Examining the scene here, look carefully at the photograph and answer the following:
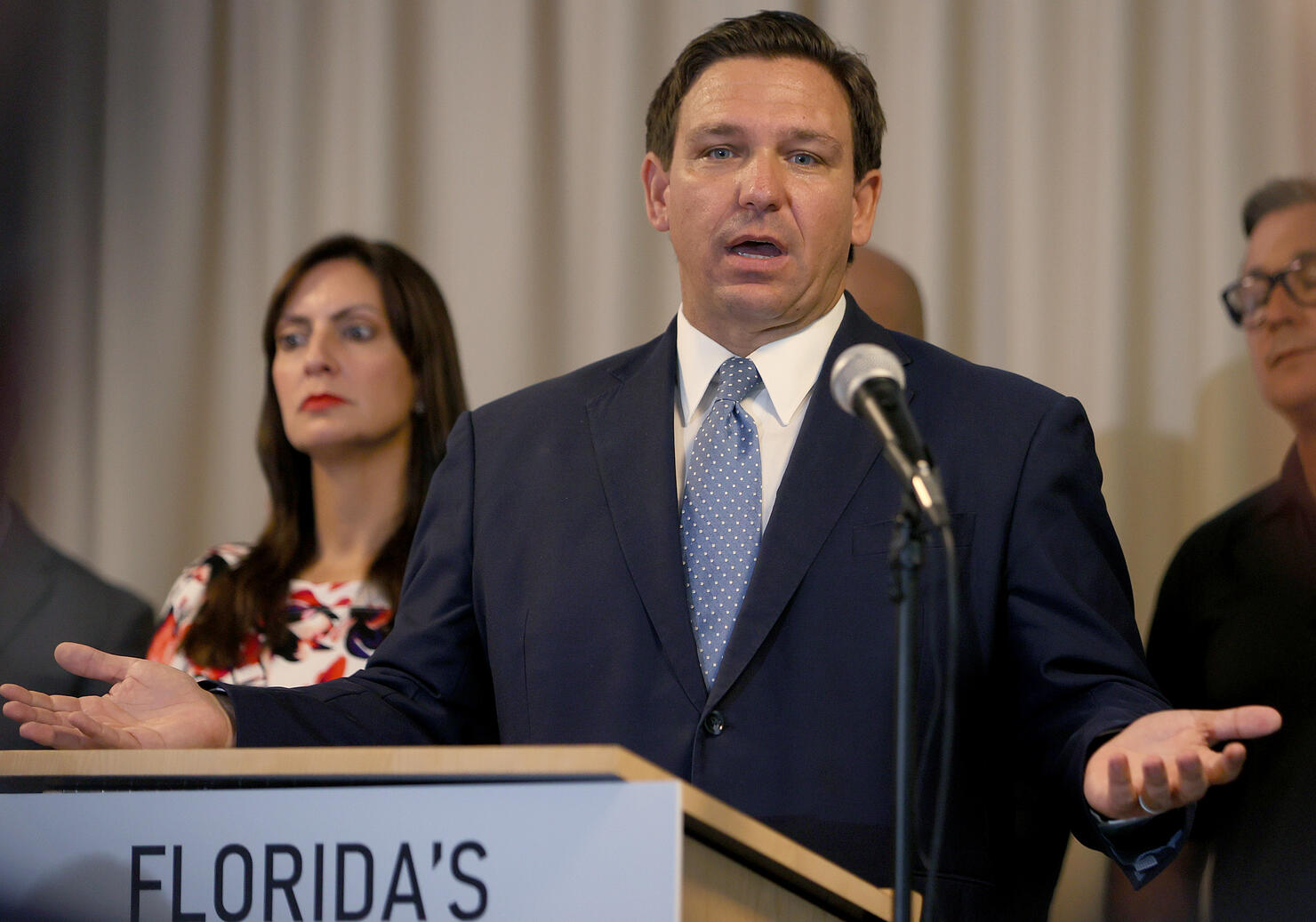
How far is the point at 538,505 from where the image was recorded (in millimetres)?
1970

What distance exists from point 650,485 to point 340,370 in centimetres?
139

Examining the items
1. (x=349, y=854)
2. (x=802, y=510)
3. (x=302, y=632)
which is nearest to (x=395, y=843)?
(x=349, y=854)

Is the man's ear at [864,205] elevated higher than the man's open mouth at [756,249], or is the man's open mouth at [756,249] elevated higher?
the man's ear at [864,205]

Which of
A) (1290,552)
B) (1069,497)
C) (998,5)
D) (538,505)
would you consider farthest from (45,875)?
(998,5)

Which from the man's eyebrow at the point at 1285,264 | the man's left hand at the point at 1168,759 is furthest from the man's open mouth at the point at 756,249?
the man's eyebrow at the point at 1285,264

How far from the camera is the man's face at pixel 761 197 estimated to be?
6.53 feet

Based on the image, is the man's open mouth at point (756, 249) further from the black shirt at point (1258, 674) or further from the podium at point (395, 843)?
the black shirt at point (1258, 674)

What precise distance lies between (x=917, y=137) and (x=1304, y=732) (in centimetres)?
150

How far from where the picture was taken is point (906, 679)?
119cm

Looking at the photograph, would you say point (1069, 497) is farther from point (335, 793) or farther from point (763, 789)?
point (335, 793)

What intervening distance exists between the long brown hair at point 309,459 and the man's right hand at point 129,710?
136cm

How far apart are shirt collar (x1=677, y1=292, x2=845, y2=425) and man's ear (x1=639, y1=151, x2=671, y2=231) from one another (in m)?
0.22

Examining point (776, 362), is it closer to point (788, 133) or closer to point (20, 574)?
point (788, 133)

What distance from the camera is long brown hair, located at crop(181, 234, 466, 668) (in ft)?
9.61
